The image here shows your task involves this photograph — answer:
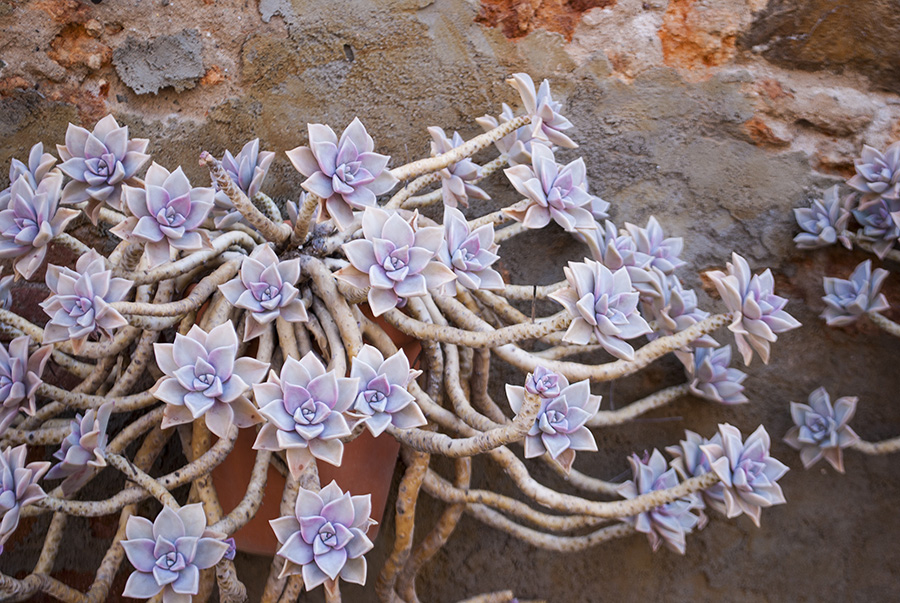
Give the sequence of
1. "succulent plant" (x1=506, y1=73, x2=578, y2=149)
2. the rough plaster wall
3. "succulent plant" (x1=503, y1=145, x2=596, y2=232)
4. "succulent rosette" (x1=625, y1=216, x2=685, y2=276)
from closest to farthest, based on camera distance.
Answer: "succulent plant" (x1=503, y1=145, x2=596, y2=232), "succulent plant" (x1=506, y1=73, x2=578, y2=149), "succulent rosette" (x1=625, y1=216, x2=685, y2=276), the rough plaster wall

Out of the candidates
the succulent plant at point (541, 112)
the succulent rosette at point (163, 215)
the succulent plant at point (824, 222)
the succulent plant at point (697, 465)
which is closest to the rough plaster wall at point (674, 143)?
the succulent plant at point (824, 222)

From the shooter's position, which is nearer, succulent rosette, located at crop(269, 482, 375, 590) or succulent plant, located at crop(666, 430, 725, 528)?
succulent rosette, located at crop(269, 482, 375, 590)

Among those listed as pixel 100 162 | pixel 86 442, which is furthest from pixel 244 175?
pixel 86 442

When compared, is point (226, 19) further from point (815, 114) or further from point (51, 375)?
point (815, 114)

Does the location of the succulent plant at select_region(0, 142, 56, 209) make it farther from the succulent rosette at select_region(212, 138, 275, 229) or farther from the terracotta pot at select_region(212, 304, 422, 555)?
the terracotta pot at select_region(212, 304, 422, 555)

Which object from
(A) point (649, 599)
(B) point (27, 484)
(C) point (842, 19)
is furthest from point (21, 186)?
(C) point (842, 19)

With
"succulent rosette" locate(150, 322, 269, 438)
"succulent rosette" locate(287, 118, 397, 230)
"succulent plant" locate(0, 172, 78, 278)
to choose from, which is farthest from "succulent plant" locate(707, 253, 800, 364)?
"succulent plant" locate(0, 172, 78, 278)

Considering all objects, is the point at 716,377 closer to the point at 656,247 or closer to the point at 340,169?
the point at 656,247
